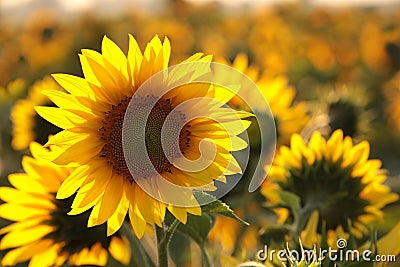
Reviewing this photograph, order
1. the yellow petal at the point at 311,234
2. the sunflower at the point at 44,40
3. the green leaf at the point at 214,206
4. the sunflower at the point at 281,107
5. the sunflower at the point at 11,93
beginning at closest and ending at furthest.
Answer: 1. the green leaf at the point at 214,206
2. the yellow petal at the point at 311,234
3. the sunflower at the point at 281,107
4. the sunflower at the point at 11,93
5. the sunflower at the point at 44,40

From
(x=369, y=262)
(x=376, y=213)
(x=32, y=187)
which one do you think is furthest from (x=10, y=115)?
(x=369, y=262)

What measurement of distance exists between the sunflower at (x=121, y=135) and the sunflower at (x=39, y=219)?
0.17m

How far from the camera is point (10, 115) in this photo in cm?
162

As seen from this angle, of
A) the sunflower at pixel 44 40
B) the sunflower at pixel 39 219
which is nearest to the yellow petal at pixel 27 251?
the sunflower at pixel 39 219

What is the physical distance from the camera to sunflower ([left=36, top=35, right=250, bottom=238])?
27.1 inches

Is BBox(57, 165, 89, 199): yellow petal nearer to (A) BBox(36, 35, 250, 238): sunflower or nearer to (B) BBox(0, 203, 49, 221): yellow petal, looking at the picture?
(A) BBox(36, 35, 250, 238): sunflower

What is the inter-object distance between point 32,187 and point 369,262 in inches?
16.1

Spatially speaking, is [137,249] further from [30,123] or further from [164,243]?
[30,123]

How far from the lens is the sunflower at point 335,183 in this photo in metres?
0.99

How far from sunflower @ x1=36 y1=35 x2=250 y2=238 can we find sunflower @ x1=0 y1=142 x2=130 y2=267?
0.55 feet

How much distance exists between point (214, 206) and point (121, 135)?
12 centimetres

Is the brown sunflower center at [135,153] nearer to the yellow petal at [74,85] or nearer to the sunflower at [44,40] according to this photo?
the yellow petal at [74,85]

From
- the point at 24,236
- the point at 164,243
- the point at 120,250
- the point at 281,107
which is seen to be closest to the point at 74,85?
the point at 164,243

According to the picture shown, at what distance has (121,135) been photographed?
727 millimetres
